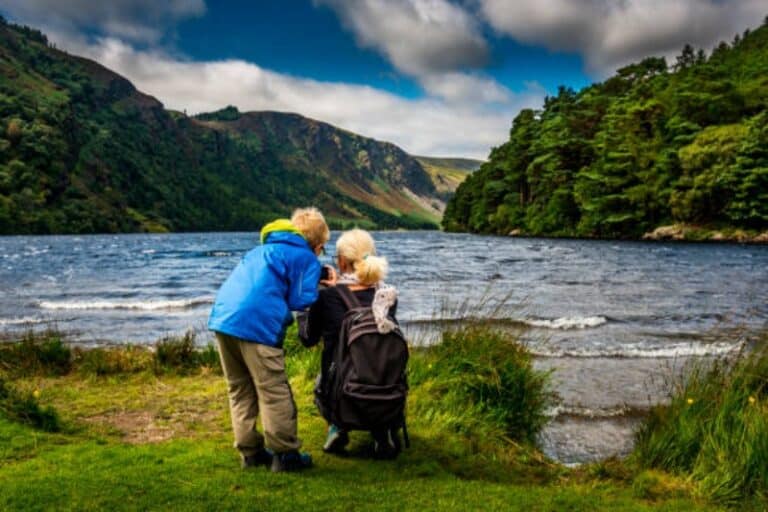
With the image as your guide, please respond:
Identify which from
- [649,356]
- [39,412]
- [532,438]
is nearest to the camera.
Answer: [39,412]

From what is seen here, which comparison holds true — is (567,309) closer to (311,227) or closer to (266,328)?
(311,227)

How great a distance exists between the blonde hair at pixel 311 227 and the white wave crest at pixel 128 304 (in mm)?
16259

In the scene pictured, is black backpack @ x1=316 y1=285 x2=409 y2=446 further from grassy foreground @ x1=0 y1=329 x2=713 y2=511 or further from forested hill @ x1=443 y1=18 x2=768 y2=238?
forested hill @ x1=443 y1=18 x2=768 y2=238

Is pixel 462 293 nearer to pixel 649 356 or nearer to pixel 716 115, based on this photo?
pixel 649 356

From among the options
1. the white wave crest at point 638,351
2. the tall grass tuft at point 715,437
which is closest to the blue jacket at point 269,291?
the tall grass tuft at point 715,437

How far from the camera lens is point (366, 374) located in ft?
14.3

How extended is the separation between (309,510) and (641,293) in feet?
63.7

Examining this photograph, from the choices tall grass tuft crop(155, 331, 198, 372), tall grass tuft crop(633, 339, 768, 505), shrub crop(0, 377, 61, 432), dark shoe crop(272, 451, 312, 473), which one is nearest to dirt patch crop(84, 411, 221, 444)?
shrub crop(0, 377, 61, 432)

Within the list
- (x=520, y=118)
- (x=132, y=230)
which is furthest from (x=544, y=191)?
(x=132, y=230)

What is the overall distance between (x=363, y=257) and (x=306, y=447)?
1.86m

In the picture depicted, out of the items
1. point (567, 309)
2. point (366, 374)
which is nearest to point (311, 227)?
point (366, 374)

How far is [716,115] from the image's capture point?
57.2 meters

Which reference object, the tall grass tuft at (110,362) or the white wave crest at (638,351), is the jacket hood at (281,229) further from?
the white wave crest at (638,351)

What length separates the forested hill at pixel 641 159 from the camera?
4825 centimetres
